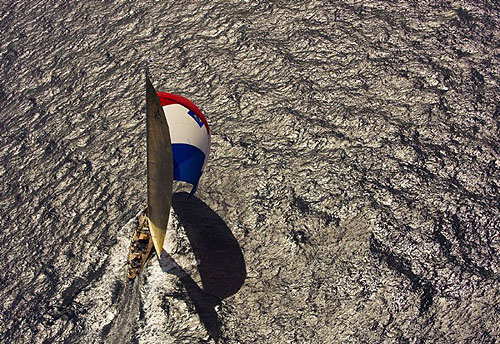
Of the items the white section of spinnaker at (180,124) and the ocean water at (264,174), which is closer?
the ocean water at (264,174)

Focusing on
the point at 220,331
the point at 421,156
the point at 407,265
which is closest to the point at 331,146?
the point at 421,156

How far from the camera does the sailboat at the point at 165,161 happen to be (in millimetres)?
10672

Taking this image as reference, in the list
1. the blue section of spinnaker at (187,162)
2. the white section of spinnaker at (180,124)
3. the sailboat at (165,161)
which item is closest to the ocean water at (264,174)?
the sailboat at (165,161)

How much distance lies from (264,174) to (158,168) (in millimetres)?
2841

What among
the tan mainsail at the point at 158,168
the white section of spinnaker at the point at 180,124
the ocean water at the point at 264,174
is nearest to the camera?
the tan mainsail at the point at 158,168

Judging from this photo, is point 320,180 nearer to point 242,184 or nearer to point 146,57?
point 242,184

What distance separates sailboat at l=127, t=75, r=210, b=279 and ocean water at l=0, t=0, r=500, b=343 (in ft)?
1.22

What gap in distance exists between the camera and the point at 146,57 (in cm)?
1552

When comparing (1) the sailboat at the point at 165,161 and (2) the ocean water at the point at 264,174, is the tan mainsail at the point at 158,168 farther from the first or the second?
(2) the ocean water at the point at 264,174

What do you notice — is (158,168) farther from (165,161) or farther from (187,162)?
(187,162)

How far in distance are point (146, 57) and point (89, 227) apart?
496 centimetres

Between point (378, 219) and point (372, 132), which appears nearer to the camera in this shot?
point (378, 219)

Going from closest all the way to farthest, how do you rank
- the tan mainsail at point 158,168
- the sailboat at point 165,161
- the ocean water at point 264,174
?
the tan mainsail at point 158,168 < the sailboat at point 165,161 < the ocean water at point 264,174

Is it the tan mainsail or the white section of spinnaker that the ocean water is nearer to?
the tan mainsail
